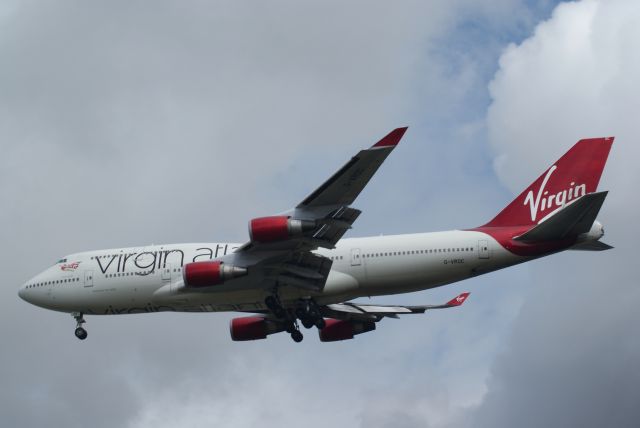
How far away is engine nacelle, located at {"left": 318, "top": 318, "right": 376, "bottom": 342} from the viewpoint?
5197 centimetres

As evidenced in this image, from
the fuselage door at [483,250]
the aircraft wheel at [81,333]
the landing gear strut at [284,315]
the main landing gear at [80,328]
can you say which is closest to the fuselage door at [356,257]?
the landing gear strut at [284,315]

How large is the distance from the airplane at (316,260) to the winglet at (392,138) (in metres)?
3.92

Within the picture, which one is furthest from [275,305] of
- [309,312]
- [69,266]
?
[69,266]

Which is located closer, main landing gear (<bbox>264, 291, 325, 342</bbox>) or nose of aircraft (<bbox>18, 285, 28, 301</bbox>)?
main landing gear (<bbox>264, 291, 325, 342</bbox>)

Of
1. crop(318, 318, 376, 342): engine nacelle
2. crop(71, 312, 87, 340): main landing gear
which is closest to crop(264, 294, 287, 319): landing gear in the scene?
crop(318, 318, 376, 342): engine nacelle

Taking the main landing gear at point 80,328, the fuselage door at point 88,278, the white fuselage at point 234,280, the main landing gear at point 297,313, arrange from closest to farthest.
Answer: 1. the white fuselage at point 234,280
2. the main landing gear at point 297,313
3. the fuselage door at point 88,278
4. the main landing gear at point 80,328

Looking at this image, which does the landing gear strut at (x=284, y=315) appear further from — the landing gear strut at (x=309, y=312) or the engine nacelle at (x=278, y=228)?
the engine nacelle at (x=278, y=228)

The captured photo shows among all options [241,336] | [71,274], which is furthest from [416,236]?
[71,274]

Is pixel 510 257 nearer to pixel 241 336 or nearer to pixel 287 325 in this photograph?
pixel 287 325

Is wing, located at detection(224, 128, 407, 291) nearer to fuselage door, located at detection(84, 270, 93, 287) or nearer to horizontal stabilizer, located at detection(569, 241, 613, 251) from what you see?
fuselage door, located at detection(84, 270, 93, 287)

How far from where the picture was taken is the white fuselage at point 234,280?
43.6 meters

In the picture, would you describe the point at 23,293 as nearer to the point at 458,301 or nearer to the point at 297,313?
the point at 297,313

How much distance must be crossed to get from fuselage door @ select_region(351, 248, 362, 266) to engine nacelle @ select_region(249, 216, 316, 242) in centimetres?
481

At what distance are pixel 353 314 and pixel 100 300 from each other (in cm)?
1209
